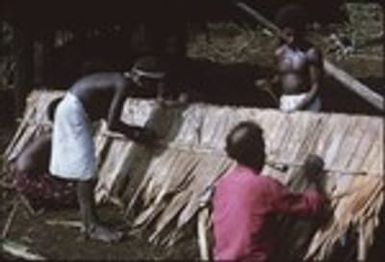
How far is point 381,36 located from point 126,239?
12638mm

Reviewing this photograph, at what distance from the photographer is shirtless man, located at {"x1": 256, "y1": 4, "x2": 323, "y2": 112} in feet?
31.4

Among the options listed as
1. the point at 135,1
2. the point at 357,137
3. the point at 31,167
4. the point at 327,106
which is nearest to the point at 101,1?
the point at 135,1

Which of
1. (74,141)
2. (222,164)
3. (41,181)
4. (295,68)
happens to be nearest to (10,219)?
(41,181)

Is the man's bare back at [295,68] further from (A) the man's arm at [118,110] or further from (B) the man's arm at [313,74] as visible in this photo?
(A) the man's arm at [118,110]

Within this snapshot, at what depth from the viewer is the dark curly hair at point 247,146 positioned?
7113mm

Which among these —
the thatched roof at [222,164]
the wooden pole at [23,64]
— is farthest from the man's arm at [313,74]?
A: the wooden pole at [23,64]

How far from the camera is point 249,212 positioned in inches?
277

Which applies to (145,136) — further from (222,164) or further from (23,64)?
(23,64)

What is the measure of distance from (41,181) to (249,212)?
3547 millimetres

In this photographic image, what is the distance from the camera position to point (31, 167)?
33.3ft

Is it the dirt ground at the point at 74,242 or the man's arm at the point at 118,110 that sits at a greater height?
the man's arm at the point at 118,110

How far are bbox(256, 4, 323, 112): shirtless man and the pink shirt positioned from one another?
8.27 feet

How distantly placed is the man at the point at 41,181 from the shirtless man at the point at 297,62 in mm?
2009

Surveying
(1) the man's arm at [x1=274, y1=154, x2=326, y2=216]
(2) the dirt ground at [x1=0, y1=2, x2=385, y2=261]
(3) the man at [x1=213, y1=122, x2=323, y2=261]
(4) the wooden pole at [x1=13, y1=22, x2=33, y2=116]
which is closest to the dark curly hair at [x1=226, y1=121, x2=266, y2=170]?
(3) the man at [x1=213, y1=122, x2=323, y2=261]
